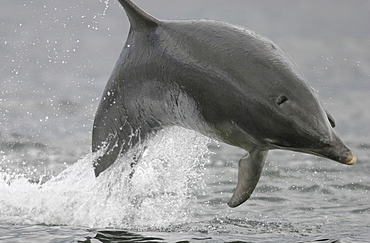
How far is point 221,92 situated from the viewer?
5680 millimetres

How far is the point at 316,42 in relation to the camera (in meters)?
27.0

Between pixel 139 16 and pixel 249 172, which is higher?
pixel 139 16

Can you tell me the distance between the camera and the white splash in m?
7.79

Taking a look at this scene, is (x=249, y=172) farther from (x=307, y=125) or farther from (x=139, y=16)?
(x=139, y=16)

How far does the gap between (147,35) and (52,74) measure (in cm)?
1873

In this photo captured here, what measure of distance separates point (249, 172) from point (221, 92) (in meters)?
0.79

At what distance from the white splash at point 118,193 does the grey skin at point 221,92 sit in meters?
0.77

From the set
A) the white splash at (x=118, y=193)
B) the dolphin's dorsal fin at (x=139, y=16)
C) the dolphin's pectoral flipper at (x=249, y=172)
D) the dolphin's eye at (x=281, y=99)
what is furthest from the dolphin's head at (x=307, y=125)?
the white splash at (x=118, y=193)

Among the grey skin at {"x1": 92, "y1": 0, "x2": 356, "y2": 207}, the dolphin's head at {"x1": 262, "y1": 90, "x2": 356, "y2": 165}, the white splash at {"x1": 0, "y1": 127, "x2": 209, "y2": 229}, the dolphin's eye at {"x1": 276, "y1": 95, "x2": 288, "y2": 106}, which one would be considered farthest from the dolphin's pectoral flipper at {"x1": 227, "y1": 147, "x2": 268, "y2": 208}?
the white splash at {"x1": 0, "y1": 127, "x2": 209, "y2": 229}

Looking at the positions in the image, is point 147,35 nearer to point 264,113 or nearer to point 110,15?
point 264,113

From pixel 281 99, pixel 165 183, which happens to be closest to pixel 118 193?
pixel 165 183

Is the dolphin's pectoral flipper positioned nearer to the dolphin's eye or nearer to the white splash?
the dolphin's eye

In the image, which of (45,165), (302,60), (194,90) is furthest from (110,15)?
(194,90)

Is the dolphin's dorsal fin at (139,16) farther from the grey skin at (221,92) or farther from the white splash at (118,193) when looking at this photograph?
the white splash at (118,193)
